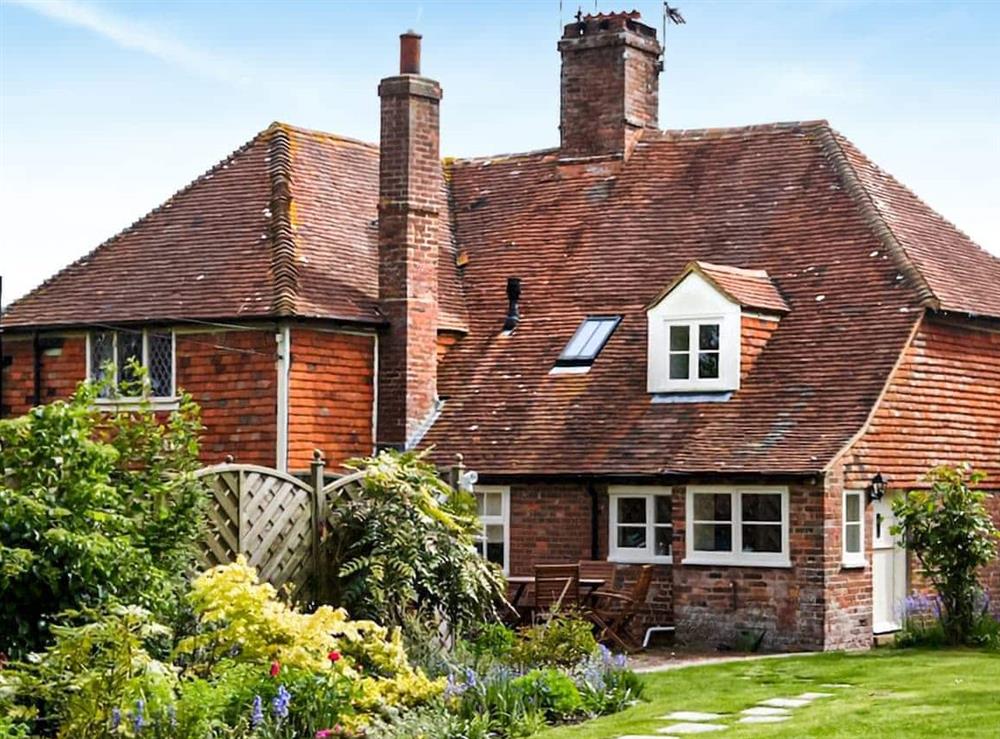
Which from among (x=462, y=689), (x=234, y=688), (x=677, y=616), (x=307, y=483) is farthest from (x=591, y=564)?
(x=234, y=688)

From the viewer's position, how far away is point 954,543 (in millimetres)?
24672

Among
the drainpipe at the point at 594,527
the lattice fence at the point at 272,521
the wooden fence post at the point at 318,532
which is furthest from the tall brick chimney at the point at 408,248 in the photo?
the wooden fence post at the point at 318,532

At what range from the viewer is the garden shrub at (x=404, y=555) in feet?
60.8

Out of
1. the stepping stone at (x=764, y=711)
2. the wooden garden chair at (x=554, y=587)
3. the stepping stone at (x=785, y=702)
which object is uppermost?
the wooden garden chair at (x=554, y=587)

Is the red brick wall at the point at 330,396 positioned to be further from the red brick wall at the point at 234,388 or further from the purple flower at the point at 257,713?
the purple flower at the point at 257,713

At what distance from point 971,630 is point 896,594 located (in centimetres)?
216

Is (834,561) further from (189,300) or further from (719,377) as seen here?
(189,300)

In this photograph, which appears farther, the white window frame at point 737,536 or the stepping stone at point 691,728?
the white window frame at point 737,536

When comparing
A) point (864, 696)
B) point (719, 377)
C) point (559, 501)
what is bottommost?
point (864, 696)

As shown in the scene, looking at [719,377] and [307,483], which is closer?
[307,483]

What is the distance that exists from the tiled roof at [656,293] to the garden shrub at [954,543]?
1424 mm

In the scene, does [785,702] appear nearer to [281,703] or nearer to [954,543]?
[281,703]

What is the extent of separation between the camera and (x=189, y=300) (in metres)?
29.3

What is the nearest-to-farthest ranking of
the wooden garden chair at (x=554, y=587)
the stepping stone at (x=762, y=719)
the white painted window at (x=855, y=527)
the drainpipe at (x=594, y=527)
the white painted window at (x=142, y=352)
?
1. the stepping stone at (x=762, y=719)
2. the wooden garden chair at (x=554, y=587)
3. the white painted window at (x=855, y=527)
4. the drainpipe at (x=594, y=527)
5. the white painted window at (x=142, y=352)
